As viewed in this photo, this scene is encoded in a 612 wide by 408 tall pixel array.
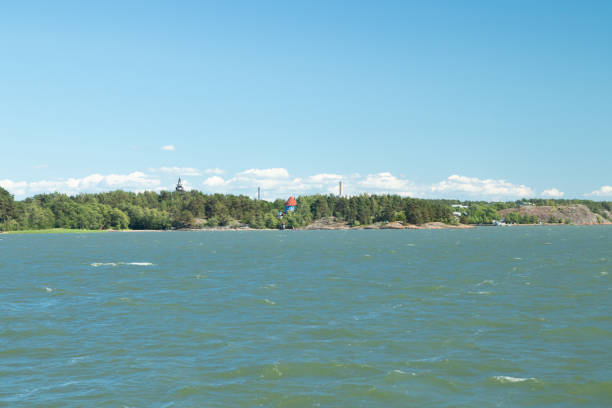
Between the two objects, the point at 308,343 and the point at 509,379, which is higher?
the point at 308,343

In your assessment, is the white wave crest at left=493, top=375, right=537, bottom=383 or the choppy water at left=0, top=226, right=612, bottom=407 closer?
the choppy water at left=0, top=226, right=612, bottom=407

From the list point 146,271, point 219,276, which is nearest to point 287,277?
point 219,276

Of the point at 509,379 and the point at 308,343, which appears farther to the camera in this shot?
the point at 308,343

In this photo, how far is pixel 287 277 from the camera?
238 feet

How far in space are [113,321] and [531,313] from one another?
32.9 m

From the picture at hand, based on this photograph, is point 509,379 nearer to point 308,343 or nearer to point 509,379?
point 509,379

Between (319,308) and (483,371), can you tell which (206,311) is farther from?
(483,371)

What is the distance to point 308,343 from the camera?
3500cm

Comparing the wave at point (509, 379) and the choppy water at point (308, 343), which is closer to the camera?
the choppy water at point (308, 343)

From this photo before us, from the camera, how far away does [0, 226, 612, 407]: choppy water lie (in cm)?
2575

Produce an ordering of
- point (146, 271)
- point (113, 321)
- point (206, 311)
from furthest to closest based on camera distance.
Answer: point (146, 271), point (206, 311), point (113, 321)

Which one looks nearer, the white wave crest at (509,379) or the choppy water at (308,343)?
the choppy water at (308,343)

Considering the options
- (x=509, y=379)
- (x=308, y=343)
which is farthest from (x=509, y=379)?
(x=308, y=343)

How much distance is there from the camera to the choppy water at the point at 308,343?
25750 millimetres
